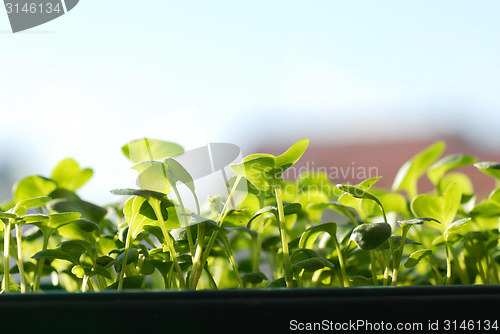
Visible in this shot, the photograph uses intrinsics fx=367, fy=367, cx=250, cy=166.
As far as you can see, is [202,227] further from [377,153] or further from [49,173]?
[377,153]

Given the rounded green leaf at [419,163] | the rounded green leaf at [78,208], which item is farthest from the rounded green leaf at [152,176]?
the rounded green leaf at [419,163]

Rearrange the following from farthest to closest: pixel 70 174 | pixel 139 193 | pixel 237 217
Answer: pixel 70 174 → pixel 237 217 → pixel 139 193

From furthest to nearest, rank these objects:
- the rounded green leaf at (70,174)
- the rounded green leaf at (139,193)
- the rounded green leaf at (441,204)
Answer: the rounded green leaf at (70,174) → the rounded green leaf at (441,204) → the rounded green leaf at (139,193)

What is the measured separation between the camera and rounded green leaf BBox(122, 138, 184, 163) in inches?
13.4

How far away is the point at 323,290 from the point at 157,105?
308mm

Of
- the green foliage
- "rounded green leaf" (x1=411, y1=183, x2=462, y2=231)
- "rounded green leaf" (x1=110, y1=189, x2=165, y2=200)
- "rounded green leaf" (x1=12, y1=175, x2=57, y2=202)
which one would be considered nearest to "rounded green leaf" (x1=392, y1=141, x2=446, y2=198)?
the green foliage

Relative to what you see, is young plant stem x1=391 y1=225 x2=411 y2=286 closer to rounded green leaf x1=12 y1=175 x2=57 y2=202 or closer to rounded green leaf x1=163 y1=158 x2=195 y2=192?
rounded green leaf x1=163 y1=158 x2=195 y2=192

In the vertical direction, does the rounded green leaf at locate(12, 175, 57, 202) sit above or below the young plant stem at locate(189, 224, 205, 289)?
above

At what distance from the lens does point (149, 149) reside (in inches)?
13.6

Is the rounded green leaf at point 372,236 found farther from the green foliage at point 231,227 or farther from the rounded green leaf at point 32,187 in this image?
the rounded green leaf at point 32,187

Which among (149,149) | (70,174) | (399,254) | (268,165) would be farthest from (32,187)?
(399,254)

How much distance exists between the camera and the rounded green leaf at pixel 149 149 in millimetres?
341

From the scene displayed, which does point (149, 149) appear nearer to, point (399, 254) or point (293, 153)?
point (293, 153)

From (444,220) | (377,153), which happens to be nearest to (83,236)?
(444,220)
